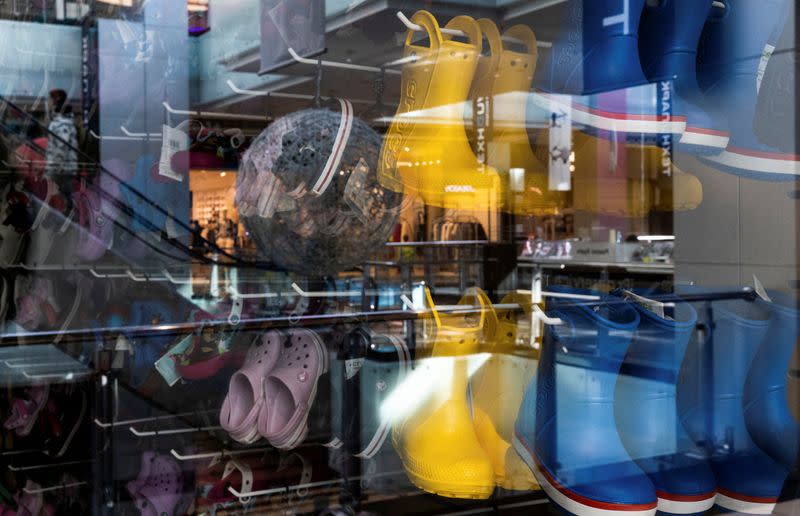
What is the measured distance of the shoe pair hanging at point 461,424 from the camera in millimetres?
1249

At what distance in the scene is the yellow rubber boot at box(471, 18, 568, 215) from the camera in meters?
1.24

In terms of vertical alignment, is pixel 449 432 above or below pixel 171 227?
below

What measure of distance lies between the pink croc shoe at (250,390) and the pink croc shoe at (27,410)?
774 millimetres

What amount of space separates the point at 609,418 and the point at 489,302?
0.27 m

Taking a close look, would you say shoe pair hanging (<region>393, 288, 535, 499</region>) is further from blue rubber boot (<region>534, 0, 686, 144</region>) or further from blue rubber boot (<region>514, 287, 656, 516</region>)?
blue rubber boot (<region>534, 0, 686, 144</region>)

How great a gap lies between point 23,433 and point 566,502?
1272 mm

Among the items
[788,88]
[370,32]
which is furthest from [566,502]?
[370,32]

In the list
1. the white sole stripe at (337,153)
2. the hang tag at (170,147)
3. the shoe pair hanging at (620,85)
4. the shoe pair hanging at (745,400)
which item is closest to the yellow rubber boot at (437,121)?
the shoe pair hanging at (620,85)

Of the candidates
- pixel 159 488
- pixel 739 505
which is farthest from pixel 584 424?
pixel 159 488

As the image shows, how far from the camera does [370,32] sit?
5.66 feet

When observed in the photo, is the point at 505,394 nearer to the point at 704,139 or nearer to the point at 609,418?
the point at 609,418

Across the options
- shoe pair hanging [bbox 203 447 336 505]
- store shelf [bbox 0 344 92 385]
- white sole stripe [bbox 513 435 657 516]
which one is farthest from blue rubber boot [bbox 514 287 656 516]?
store shelf [bbox 0 344 92 385]

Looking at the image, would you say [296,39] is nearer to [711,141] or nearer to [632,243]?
[632,243]

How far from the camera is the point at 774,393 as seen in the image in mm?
1340
